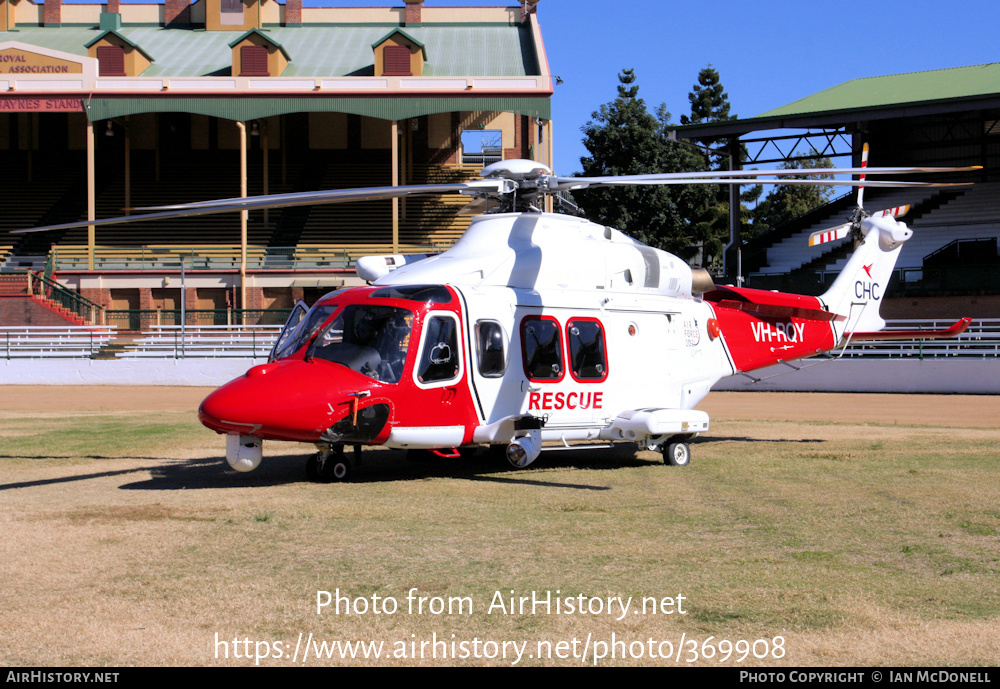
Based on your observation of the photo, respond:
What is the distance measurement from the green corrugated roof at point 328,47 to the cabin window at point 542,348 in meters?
32.8

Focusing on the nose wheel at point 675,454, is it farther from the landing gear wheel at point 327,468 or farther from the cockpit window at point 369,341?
the landing gear wheel at point 327,468

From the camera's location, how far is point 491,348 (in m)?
11.4

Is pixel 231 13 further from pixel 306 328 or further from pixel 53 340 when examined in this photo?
pixel 306 328

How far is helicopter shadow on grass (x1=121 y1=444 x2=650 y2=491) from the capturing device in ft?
35.7

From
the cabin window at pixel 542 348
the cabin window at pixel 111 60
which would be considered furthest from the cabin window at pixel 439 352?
the cabin window at pixel 111 60

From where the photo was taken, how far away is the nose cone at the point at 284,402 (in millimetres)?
9469

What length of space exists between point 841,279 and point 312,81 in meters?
28.1

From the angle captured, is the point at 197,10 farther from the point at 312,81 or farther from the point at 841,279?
the point at 841,279

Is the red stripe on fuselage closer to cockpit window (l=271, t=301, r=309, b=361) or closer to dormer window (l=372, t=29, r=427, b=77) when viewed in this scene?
cockpit window (l=271, t=301, r=309, b=361)

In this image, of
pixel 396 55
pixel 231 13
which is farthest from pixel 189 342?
pixel 231 13

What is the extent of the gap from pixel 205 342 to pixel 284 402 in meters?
25.2

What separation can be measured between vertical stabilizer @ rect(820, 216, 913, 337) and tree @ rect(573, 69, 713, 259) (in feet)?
114
